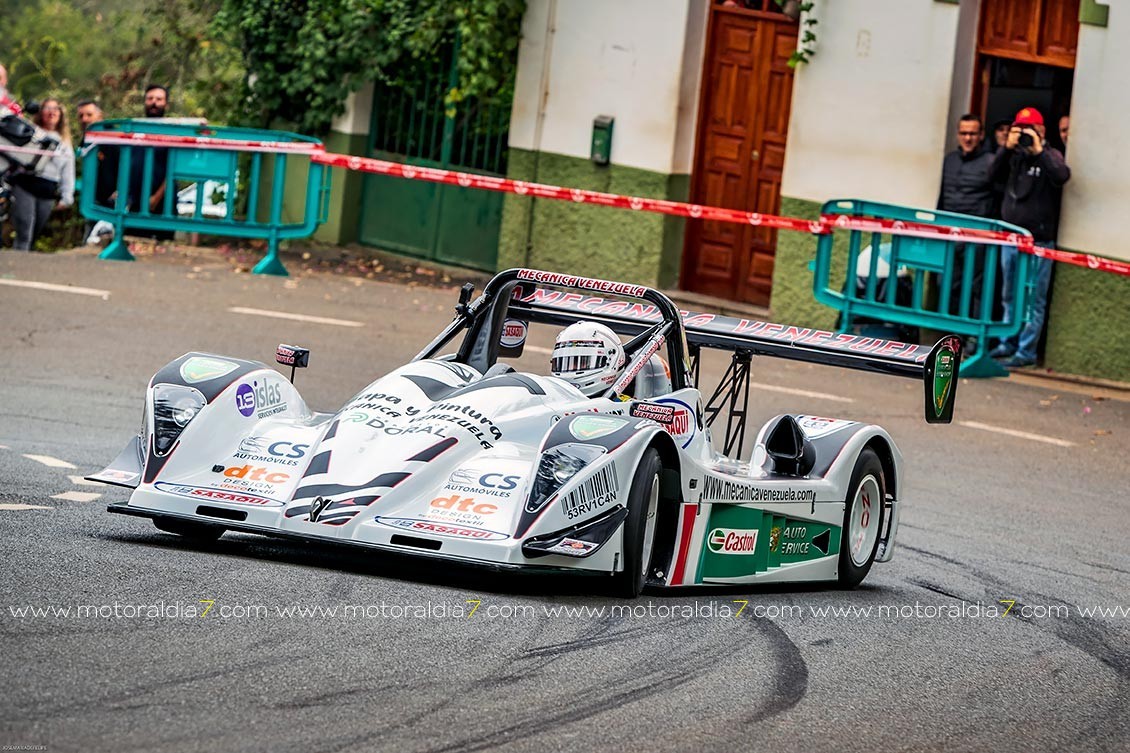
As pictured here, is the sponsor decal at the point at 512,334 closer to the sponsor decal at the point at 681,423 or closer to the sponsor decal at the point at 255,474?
the sponsor decal at the point at 681,423

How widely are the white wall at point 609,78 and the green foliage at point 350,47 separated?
39cm

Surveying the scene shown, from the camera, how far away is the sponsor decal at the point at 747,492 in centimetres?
820

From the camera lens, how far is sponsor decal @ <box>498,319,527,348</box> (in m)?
9.31

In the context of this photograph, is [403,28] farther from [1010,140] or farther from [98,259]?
[1010,140]

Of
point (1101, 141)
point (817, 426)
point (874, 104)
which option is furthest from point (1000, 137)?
point (817, 426)

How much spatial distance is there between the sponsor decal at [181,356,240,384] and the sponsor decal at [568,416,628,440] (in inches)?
64.3

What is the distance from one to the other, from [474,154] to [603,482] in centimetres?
1412

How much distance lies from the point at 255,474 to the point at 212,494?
7.9 inches

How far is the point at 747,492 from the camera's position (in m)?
8.46

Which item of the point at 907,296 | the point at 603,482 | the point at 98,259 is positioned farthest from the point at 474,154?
the point at 603,482

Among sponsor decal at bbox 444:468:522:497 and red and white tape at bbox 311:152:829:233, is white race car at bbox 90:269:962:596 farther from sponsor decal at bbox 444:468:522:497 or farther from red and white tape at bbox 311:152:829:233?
red and white tape at bbox 311:152:829:233

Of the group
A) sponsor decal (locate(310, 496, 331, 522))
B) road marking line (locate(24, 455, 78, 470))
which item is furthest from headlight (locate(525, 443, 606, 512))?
road marking line (locate(24, 455, 78, 470))

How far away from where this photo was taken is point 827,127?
1805 cm

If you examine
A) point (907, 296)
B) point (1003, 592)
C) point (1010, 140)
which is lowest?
point (1003, 592)
